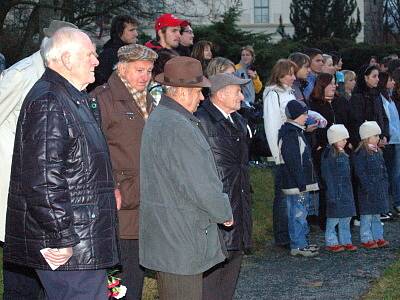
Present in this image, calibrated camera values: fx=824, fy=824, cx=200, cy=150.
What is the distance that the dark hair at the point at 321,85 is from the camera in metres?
10.5

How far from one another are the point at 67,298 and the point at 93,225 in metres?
0.44

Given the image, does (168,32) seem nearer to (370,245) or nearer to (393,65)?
(370,245)

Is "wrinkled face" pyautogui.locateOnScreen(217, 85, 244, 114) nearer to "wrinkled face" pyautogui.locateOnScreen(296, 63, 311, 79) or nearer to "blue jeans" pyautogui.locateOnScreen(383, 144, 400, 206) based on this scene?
"wrinkled face" pyautogui.locateOnScreen(296, 63, 311, 79)

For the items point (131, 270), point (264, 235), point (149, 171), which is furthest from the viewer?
point (264, 235)

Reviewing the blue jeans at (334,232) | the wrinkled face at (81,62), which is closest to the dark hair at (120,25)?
the blue jeans at (334,232)

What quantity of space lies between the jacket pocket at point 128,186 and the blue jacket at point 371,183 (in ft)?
14.9

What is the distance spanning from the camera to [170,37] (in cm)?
883

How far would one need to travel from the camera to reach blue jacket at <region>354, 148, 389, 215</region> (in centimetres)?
995

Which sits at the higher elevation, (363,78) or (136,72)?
(136,72)

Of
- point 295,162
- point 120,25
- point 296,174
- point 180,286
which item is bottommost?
point 180,286

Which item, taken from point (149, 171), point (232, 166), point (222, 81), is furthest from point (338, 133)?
point (149, 171)

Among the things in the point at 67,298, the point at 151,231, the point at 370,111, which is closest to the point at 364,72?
the point at 370,111

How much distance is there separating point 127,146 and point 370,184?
472cm

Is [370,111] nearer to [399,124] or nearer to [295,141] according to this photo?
[399,124]
